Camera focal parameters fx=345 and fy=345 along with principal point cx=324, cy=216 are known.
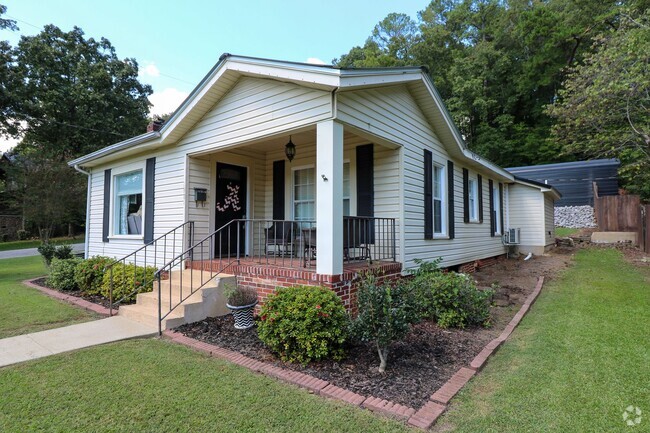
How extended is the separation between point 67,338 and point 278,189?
466 cm

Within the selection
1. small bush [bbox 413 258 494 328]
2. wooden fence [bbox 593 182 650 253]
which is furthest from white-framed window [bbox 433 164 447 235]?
wooden fence [bbox 593 182 650 253]

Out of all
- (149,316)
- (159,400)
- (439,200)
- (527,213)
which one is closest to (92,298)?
(149,316)

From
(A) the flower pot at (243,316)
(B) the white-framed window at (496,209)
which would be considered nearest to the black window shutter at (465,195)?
(B) the white-framed window at (496,209)

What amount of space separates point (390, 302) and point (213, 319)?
10.00 ft

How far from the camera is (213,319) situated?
5262mm

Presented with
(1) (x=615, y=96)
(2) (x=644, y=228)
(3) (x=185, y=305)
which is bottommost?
(3) (x=185, y=305)

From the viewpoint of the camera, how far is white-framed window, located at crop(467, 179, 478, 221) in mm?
9922

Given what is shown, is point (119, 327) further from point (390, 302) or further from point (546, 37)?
point (546, 37)

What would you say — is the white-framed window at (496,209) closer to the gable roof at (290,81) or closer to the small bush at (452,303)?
the gable roof at (290,81)

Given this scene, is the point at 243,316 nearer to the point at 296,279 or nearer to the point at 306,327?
the point at 296,279

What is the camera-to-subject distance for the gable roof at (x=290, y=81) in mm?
4633

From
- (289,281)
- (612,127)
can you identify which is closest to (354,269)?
(289,281)

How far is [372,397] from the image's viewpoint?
2936 millimetres

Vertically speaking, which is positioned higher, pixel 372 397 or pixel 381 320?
pixel 381 320
